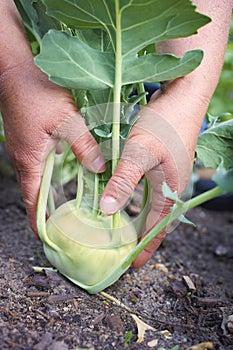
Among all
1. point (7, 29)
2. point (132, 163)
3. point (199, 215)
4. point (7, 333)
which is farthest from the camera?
point (199, 215)

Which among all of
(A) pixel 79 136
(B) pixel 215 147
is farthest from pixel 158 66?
(B) pixel 215 147

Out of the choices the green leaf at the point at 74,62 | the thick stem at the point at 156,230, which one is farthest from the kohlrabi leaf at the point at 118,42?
the thick stem at the point at 156,230

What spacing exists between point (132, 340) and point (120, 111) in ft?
1.78

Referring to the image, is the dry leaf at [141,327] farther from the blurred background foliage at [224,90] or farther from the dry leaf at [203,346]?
the blurred background foliage at [224,90]

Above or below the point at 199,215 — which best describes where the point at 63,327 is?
above

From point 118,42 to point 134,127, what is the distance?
0.20m

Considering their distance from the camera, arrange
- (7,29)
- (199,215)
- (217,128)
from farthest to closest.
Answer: (199,215), (217,128), (7,29)

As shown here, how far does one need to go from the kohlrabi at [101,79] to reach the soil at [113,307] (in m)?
0.08

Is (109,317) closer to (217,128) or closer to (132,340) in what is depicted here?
(132,340)

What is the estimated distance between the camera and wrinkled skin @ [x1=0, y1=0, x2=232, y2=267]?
43.6 inches

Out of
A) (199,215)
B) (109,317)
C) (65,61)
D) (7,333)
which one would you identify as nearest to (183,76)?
(65,61)

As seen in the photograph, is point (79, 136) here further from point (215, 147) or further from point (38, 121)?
point (215, 147)

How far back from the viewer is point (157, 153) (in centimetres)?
111

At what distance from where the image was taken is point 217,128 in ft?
4.44
